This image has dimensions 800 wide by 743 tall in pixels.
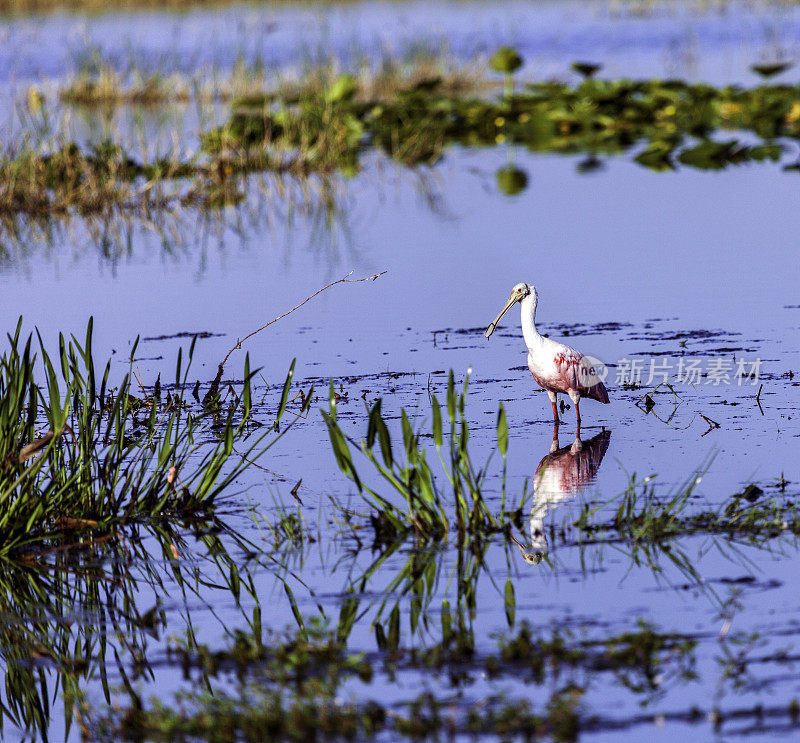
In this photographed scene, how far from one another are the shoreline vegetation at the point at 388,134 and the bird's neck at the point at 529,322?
855cm

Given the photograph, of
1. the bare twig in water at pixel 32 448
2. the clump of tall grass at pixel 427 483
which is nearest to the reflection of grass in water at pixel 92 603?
the bare twig in water at pixel 32 448

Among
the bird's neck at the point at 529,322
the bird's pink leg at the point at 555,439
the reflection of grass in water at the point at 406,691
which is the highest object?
the bird's neck at the point at 529,322

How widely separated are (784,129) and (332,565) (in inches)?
653

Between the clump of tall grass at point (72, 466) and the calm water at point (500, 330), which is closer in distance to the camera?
the calm water at point (500, 330)

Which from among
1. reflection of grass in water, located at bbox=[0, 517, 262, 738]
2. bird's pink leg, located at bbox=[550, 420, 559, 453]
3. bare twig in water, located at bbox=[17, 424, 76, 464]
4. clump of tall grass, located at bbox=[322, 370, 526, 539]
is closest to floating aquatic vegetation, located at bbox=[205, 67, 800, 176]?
bird's pink leg, located at bbox=[550, 420, 559, 453]

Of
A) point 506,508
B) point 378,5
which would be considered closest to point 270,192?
point 506,508

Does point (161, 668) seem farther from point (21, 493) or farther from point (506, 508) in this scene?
point (506, 508)

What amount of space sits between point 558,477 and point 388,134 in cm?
1419

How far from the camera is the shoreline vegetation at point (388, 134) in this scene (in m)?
15.7

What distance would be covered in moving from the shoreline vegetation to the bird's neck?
8.55 meters

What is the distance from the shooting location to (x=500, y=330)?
9.76m

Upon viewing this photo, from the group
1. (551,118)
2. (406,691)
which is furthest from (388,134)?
(406,691)
